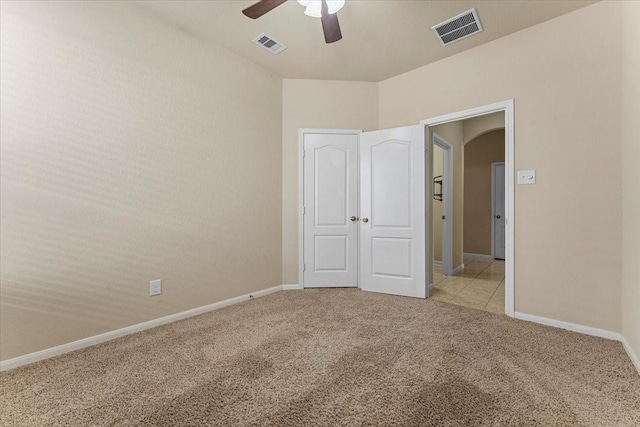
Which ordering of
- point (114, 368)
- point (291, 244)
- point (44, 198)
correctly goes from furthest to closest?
1. point (291, 244)
2. point (44, 198)
3. point (114, 368)

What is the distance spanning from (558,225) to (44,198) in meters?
4.08

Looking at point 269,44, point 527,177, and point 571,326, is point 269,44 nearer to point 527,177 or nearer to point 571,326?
point 527,177

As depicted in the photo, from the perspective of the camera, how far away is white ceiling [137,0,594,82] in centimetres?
245

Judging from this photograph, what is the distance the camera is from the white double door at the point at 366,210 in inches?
136

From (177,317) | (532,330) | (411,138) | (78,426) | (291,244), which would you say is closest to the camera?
(78,426)

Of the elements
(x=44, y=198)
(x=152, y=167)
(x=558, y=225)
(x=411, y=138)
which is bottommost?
(x=558, y=225)

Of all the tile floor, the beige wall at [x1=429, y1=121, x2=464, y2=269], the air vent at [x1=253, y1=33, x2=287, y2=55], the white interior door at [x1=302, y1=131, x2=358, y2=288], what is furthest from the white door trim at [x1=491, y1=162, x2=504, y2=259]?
the air vent at [x1=253, y1=33, x2=287, y2=55]

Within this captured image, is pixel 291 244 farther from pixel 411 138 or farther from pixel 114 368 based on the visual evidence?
pixel 114 368

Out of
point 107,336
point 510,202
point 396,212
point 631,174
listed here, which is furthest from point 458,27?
point 107,336

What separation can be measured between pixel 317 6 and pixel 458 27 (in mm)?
1382

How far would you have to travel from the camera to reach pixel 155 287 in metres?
2.63

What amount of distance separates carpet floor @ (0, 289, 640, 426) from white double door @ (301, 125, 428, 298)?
3.31 ft

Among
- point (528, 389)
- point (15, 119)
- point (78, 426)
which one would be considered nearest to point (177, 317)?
point (78, 426)

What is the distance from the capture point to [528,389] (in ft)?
5.35
